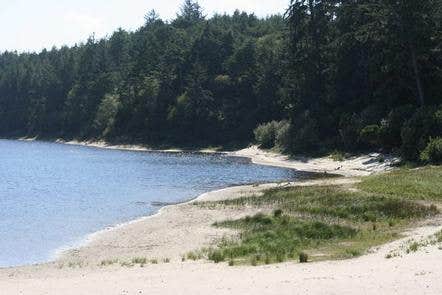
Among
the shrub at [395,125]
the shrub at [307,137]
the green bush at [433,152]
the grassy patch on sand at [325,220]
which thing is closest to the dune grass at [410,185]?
the grassy patch on sand at [325,220]

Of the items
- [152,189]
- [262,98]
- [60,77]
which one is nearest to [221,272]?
[152,189]

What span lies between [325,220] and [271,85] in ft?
256

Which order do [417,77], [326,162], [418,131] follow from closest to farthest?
[418,131] < [417,77] < [326,162]

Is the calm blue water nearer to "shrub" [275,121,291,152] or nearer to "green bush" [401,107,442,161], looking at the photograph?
"shrub" [275,121,291,152]

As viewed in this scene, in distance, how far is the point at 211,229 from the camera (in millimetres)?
32156

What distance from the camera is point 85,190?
55312 millimetres

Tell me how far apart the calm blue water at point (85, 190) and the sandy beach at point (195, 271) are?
111 inches

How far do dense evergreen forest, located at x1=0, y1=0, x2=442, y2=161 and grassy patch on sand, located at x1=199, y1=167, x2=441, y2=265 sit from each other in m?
17.8

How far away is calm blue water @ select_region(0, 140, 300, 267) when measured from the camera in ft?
111

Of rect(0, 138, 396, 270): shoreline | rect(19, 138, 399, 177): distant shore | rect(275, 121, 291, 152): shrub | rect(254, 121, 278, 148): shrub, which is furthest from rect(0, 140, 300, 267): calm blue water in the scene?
rect(254, 121, 278, 148): shrub

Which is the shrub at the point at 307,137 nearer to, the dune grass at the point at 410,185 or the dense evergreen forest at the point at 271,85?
the dense evergreen forest at the point at 271,85

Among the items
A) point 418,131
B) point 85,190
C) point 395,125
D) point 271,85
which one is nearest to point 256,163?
point 395,125

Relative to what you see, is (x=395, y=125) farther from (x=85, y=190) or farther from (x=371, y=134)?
(x=85, y=190)

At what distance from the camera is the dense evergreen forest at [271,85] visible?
64500 millimetres
